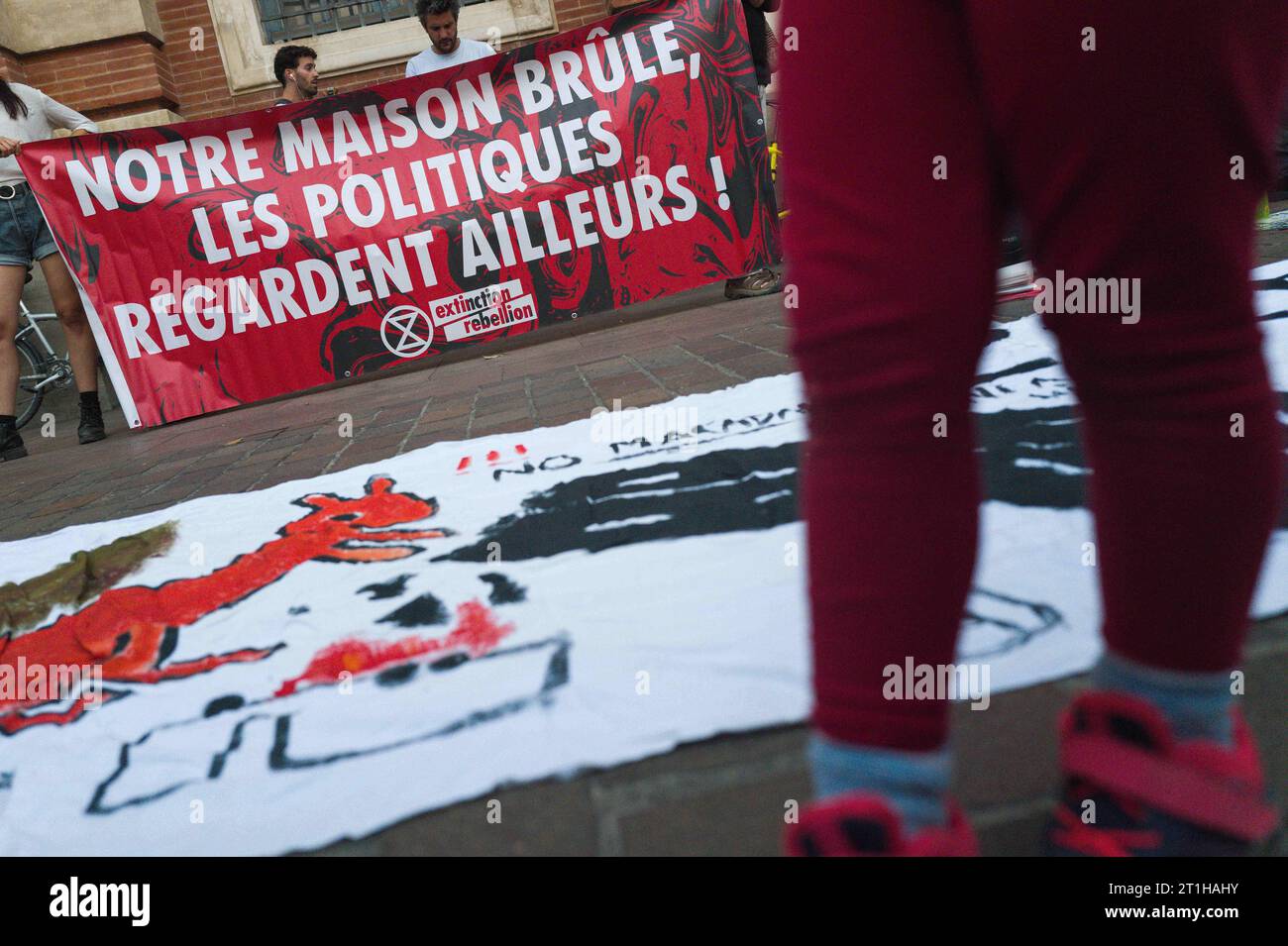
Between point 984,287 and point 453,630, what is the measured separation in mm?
982

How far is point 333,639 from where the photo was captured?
5.04 ft

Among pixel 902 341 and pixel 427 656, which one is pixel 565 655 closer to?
pixel 427 656

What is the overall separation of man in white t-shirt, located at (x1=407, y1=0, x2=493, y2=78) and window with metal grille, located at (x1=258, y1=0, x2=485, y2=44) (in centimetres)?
238

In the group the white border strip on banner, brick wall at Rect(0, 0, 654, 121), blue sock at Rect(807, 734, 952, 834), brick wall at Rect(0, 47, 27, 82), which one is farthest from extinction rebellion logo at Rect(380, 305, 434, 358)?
blue sock at Rect(807, 734, 952, 834)

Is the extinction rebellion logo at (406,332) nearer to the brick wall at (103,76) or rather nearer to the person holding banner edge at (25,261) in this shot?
the person holding banner edge at (25,261)

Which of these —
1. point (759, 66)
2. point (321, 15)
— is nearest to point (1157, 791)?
point (759, 66)

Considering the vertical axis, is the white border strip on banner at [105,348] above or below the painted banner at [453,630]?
above

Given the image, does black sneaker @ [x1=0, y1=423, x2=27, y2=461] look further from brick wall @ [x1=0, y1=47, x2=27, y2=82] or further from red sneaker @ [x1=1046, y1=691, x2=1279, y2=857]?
red sneaker @ [x1=1046, y1=691, x2=1279, y2=857]

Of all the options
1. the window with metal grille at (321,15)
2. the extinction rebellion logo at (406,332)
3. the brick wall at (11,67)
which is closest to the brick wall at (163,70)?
the brick wall at (11,67)

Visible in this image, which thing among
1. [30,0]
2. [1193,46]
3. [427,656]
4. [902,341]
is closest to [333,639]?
[427,656]

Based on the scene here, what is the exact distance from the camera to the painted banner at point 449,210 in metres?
4.87

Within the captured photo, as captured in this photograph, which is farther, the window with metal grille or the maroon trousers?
the window with metal grille

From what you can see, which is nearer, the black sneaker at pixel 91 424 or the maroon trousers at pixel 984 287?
the maroon trousers at pixel 984 287

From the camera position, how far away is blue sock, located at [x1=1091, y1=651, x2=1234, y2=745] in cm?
80
